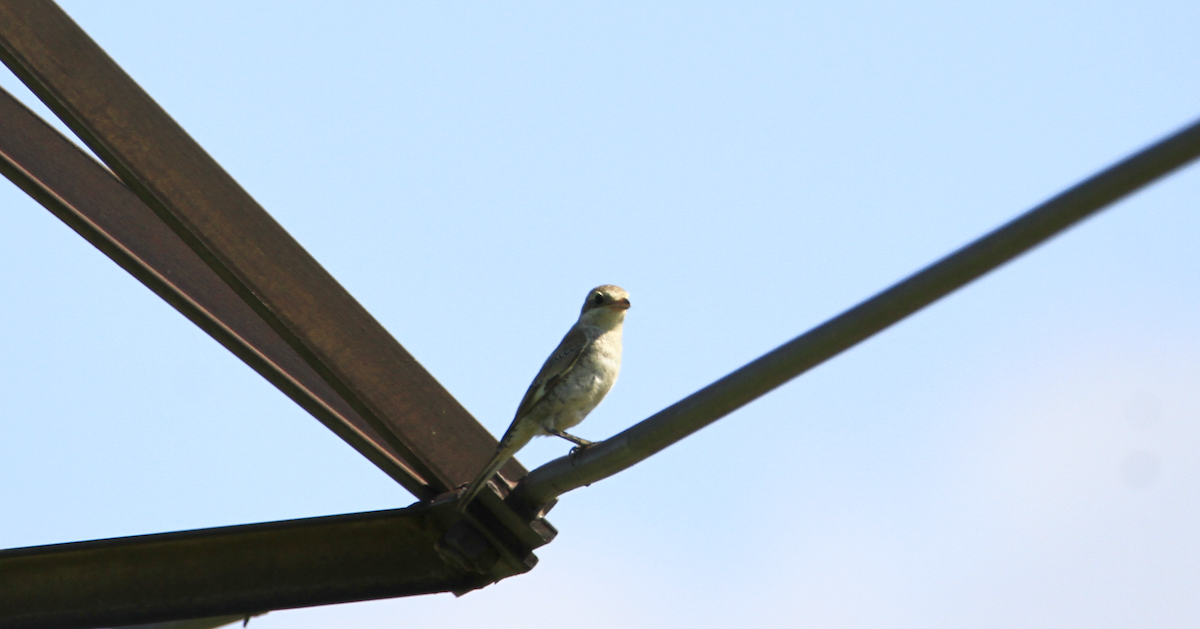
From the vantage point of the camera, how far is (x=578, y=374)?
7895 millimetres

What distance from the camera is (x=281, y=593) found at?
569cm

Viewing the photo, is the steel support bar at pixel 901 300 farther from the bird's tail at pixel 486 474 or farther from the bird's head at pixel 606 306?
the bird's head at pixel 606 306

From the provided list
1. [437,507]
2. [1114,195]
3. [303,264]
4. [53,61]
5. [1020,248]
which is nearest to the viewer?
[1114,195]

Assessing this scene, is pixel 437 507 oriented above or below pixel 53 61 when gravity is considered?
below

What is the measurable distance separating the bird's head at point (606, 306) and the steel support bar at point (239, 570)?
2.94 m

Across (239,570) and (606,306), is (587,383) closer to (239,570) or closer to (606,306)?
(606,306)

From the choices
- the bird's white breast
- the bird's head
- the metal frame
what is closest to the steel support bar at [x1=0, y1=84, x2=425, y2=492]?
the metal frame

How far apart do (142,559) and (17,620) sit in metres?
0.65

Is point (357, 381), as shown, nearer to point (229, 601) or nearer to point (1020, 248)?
point (229, 601)

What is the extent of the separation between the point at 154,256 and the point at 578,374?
302 cm

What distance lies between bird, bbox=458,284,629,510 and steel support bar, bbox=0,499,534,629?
4.76ft

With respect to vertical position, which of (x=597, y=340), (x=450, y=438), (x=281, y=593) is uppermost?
(x=597, y=340)

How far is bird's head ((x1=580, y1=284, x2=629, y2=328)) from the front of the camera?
27.3 ft

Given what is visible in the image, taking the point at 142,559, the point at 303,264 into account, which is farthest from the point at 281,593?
the point at 303,264
